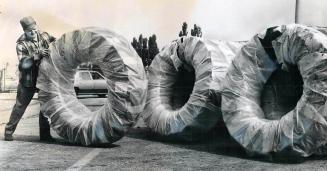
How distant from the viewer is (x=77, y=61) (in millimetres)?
8570

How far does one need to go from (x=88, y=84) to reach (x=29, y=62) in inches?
558

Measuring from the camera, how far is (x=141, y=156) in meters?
7.30

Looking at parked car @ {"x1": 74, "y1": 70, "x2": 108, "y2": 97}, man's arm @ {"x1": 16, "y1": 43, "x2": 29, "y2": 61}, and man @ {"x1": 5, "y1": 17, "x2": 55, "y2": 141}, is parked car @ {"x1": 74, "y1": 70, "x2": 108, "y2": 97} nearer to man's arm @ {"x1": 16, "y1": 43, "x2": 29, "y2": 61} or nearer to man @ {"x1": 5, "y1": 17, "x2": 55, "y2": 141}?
man @ {"x1": 5, "y1": 17, "x2": 55, "y2": 141}

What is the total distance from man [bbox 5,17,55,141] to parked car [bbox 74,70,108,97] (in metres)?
13.6

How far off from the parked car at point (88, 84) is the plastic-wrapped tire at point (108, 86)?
1387cm

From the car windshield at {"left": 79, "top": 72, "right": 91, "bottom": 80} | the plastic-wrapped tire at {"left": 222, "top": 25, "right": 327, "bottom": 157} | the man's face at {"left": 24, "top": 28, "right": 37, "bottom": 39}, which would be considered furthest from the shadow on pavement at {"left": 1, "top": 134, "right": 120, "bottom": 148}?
the car windshield at {"left": 79, "top": 72, "right": 91, "bottom": 80}

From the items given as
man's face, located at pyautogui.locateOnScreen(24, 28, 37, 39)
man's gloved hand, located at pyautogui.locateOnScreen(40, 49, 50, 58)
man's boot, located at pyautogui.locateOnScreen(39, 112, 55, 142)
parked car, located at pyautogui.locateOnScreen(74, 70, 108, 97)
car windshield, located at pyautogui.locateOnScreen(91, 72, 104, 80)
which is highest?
man's face, located at pyautogui.locateOnScreen(24, 28, 37, 39)

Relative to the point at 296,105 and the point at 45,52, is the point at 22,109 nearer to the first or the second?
the point at 45,52

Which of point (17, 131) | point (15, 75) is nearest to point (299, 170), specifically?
point (15, 75)

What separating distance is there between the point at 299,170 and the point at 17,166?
118 inches

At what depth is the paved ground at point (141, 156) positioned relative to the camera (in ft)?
21.2

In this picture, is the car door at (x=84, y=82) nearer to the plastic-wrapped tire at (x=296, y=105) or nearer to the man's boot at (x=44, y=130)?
the man's boot at (x=44, y=130)

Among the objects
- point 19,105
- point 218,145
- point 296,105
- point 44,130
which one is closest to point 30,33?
point 19,105

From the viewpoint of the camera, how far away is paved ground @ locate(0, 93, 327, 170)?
6.45 metres
